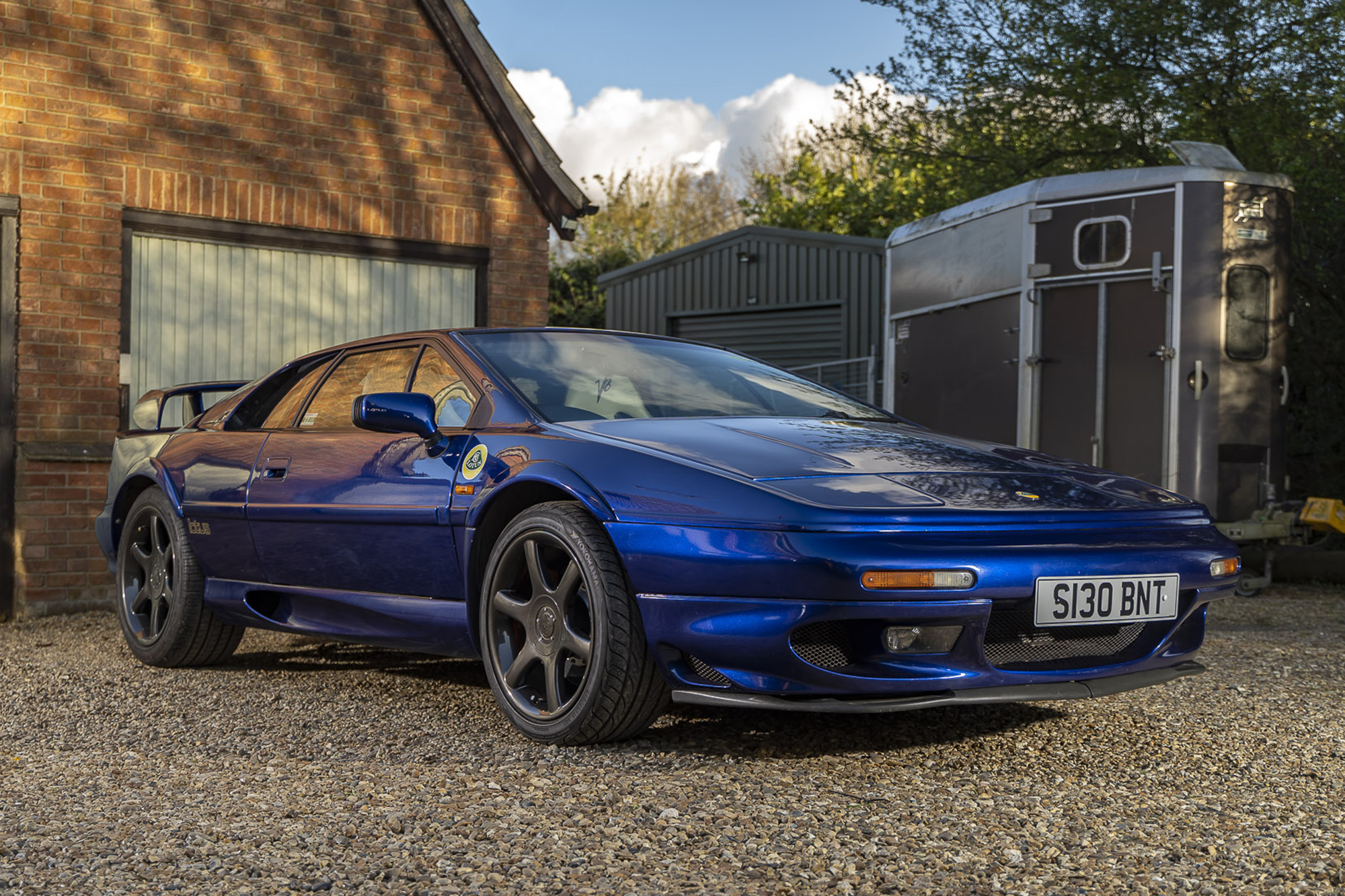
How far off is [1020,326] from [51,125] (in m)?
6.20

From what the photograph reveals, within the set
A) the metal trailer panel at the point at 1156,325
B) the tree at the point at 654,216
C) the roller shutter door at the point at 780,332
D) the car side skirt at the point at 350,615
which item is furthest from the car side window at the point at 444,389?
the tree at the point at 654,216

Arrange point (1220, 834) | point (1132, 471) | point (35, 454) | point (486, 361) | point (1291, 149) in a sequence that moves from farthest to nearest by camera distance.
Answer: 1. point (1291, 149)
2. point (1132, 471)
3. point (35, 454)
4. point (486, 361)
5. point (1220, 834)

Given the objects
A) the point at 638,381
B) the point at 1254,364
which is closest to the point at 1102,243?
the point at 1254,364

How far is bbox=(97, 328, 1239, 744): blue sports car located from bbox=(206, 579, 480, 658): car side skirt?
1 cm

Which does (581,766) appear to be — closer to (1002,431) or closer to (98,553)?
(98,553)

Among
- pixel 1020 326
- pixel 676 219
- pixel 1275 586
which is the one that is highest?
pixel 676 219

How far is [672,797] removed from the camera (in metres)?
3.42

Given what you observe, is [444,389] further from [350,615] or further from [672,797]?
[672,797]

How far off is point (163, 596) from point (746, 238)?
15.4 metres

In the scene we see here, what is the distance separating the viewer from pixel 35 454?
7.84 metres

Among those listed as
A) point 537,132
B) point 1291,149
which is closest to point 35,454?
point 537,132

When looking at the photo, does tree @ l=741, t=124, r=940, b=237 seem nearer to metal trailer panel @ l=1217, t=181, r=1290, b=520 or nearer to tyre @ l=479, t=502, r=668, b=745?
metal trailer panel @ l=1217, t=181, r=1290, b=520

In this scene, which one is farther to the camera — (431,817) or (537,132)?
(537,132)

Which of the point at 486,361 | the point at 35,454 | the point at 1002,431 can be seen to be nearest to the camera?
the point at 486,361
